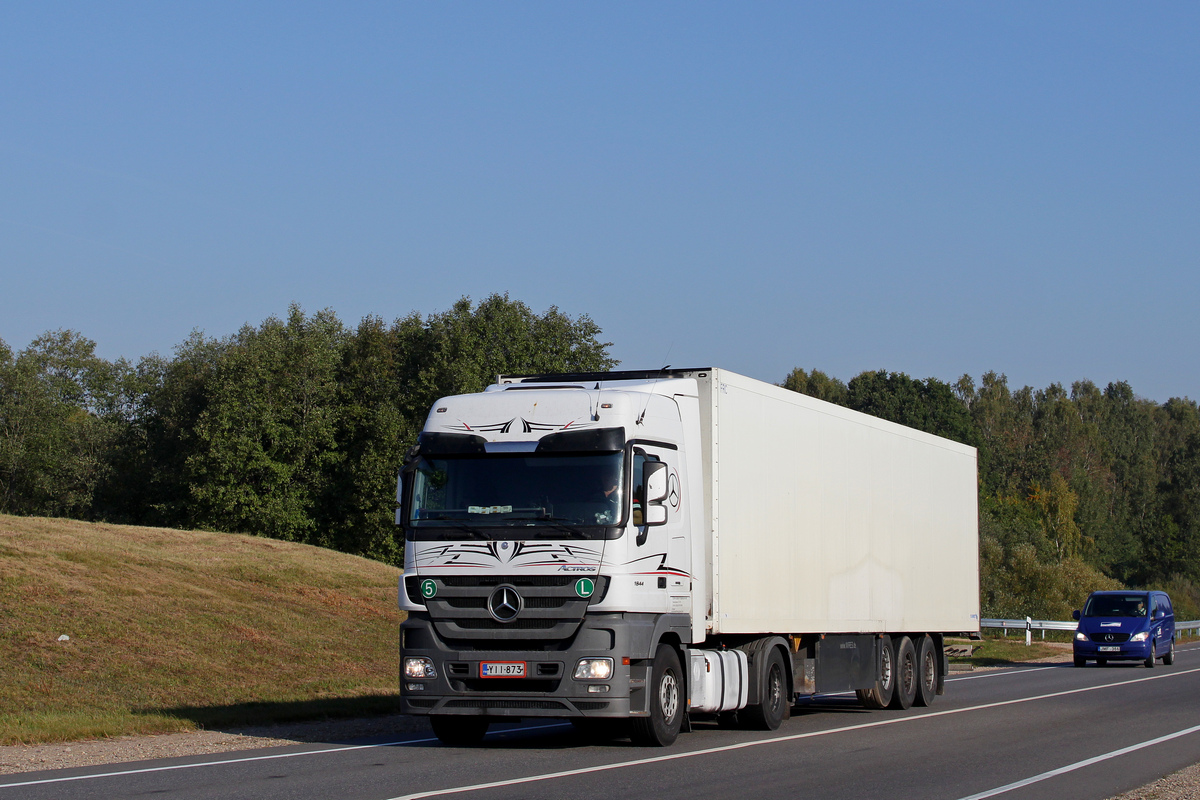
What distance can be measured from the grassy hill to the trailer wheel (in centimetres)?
818

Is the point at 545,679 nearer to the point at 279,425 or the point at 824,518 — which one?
the point at 824,518

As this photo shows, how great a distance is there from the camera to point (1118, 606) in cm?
3391

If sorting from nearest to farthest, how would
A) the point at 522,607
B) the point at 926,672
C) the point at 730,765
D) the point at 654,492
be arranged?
the point at 730,765, the point at 522,607, the point at 654,492, the point at 926,672

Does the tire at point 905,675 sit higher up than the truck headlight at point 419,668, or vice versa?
the truck headlight at point 419,668

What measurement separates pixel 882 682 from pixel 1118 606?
18.0 m

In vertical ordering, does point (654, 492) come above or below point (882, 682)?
above

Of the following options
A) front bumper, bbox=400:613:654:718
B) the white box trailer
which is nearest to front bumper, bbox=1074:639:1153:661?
the white box trailer

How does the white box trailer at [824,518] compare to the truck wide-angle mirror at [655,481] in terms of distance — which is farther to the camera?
the white box trailer at [824,518]

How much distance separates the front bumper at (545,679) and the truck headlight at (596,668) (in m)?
0.04

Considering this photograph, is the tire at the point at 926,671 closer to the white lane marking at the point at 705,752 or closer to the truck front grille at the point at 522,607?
the white lane marking at the point at 705,752

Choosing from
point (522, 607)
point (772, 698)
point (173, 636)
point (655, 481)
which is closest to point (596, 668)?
point (522, 607)

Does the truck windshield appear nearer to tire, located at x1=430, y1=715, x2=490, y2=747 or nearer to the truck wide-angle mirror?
the truck wide-angle mirror

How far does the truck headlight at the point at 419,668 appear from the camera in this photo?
12.7 m

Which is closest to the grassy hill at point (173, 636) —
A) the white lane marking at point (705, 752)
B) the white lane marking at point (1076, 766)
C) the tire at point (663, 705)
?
the tire at point (663, 705)
